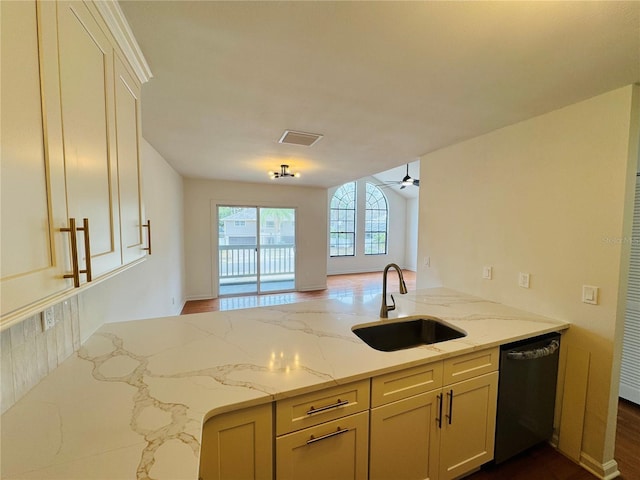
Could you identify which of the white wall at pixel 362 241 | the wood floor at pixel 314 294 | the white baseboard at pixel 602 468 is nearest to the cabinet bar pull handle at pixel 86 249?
the white baseboard at pixel 602 468

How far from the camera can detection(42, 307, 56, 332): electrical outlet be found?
1.07 m

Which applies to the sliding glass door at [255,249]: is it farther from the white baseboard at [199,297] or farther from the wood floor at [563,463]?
the wood floor at [563,463]

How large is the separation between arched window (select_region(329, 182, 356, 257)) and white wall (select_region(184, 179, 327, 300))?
220 cm

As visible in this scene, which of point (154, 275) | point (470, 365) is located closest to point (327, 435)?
point (470, 365)

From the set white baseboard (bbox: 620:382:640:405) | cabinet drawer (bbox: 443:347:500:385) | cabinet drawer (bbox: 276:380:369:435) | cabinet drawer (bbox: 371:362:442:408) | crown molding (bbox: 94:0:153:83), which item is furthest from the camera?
white baseboard (bbox: 620:382:640:405)

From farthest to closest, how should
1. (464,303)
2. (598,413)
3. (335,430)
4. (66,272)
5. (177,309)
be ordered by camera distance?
(177,309), (464,303), (598,413), (335,430), (66,272)

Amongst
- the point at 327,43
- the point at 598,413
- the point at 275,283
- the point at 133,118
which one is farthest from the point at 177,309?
the point at 598,413

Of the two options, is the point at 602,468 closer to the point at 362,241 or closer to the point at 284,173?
the point at 284,173

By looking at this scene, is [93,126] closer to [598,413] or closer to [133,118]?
[133,118]

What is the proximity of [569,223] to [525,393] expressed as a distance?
1.14m

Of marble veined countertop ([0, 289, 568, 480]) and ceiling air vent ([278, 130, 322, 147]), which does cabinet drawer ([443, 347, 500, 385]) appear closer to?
marble veined countertop ([0, 289, 568, 480])

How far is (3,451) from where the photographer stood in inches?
29.0

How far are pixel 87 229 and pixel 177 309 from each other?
404 centimetres

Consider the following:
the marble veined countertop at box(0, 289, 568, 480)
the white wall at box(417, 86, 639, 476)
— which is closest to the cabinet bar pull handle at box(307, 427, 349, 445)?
the marble veined countertop at box(0, 289, 568, 480)
